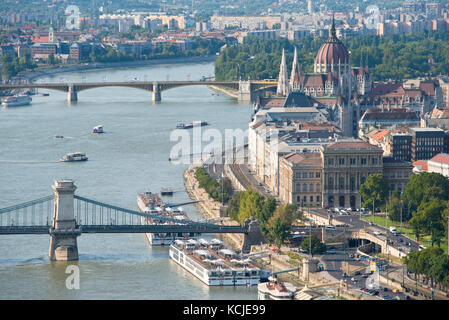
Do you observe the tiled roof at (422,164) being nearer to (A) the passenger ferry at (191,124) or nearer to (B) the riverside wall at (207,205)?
(B) the riverside wall at (207,205)

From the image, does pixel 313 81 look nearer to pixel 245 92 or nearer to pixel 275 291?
pixel 245 92

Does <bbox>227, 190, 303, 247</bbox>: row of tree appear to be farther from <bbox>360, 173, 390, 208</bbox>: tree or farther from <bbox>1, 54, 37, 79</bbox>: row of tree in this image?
<bbox>1, 54, 37, 79</bbox>: row of tree

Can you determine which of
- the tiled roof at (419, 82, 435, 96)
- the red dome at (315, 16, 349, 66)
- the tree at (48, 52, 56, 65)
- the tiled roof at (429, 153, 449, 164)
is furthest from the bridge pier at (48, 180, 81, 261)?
the tree at (48, 52, 56, 65)

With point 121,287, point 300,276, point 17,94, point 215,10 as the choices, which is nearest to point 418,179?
point 300,276

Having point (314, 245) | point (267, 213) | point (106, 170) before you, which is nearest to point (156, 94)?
point (106, 170)

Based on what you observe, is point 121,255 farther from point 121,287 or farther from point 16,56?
point 16,56
